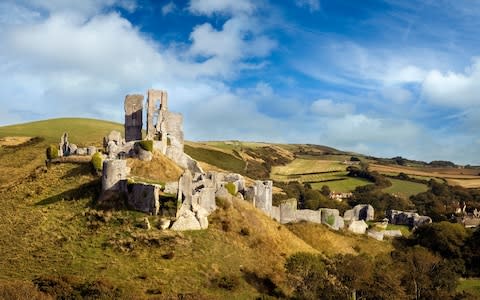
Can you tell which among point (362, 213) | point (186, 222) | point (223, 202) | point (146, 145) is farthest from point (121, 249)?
point (362, 213)

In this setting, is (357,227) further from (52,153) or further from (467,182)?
(467,182)

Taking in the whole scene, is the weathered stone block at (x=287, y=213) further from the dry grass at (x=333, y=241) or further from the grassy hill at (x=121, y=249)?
the grassy hill at (x=121, y=249)

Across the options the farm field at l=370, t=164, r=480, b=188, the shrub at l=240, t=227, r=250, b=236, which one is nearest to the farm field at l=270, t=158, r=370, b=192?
the farm field at l=370, t=164, r=480, b=188

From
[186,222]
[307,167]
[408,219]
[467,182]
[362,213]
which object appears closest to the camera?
[186,222]

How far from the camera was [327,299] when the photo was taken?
118 ft

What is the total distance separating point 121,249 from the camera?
3738 cm

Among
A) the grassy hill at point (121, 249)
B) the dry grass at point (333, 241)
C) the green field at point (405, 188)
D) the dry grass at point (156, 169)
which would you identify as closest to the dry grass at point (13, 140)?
the grassy hill at point (121, 249)

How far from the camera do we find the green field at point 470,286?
178 feet

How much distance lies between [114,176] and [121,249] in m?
7.56

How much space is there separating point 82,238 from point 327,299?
18318 mm

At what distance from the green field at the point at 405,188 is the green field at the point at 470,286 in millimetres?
68425

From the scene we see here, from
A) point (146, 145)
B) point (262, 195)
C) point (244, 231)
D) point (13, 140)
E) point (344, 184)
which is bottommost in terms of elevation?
point (344, 184)

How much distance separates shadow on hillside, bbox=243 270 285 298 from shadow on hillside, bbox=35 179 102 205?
1516 cm

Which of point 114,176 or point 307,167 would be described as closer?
point 114,176
